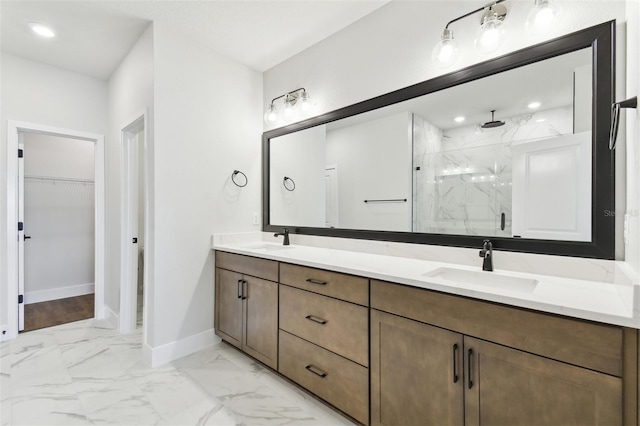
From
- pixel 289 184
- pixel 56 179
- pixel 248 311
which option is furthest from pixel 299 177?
pixel 56 179

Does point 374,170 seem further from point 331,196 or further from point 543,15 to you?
point 543,15

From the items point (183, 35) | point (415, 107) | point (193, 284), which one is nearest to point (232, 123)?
point (183, 35)

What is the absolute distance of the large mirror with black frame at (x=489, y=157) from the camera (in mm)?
1338

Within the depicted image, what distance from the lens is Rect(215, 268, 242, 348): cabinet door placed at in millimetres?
2375

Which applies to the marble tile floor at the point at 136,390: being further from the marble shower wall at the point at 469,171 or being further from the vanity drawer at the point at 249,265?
the marble shower wall at the point at 469,171

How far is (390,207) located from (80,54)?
3.22 m

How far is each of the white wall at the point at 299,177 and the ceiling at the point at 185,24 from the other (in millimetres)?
778

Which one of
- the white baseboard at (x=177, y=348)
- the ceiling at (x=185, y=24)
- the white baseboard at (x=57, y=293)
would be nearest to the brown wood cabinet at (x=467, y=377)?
the white baseboard at (x=177, y=348)

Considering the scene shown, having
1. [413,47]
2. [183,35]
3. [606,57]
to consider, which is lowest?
[606,57]

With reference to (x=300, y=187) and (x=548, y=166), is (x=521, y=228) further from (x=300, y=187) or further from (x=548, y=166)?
(x=300, y=187)

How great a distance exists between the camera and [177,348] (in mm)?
2396

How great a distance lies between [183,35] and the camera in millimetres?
2434

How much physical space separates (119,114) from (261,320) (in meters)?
2.53

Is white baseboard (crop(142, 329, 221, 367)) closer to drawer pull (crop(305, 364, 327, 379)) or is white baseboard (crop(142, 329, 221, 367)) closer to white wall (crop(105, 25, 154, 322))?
white wall (crop(105, 25, 154, 322))
